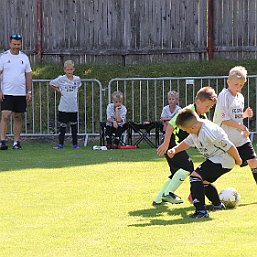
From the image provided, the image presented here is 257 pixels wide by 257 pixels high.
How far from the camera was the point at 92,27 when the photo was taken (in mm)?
22859

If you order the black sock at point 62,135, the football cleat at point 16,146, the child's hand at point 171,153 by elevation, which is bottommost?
the football cleat at point 16,146

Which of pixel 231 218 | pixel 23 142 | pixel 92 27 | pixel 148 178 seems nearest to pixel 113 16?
pixel 92 27

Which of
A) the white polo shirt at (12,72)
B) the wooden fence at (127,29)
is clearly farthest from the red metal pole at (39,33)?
the white polo shirt at (12,72)

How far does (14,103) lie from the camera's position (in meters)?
18.7

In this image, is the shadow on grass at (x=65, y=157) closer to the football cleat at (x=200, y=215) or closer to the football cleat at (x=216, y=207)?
the football cleat at (x=216, y=207)

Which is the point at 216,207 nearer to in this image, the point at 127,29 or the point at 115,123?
the point at 115,123

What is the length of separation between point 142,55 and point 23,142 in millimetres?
4260

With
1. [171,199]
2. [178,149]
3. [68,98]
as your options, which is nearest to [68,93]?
[68,98]

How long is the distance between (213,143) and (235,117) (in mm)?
1260

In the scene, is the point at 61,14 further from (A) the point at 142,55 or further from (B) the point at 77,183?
(B) the point at 77,183

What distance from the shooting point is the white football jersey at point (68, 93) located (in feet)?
62.3

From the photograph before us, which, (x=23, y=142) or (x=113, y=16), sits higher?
(x=113, y=16)

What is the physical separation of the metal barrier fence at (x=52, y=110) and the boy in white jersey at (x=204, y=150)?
9.70 metres

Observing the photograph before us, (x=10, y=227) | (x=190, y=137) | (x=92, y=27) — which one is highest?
(x=92, y=27)
